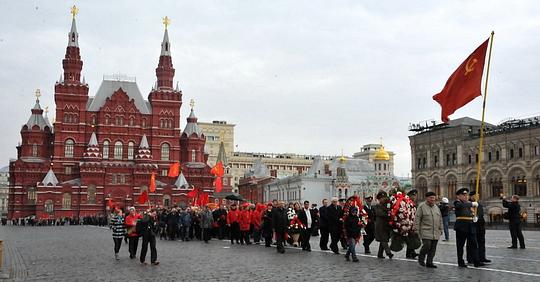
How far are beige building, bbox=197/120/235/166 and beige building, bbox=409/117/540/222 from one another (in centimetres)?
10290

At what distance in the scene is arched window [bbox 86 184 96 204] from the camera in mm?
82312

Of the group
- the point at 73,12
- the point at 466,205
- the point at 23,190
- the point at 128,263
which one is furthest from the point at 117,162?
the point at 466,205

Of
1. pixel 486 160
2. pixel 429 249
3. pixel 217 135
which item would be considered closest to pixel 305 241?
pixel 429 249

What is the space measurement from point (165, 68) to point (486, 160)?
4969 centimetres

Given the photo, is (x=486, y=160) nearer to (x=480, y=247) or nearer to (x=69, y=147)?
(x=480, y=247)

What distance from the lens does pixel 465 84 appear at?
55.0 feet

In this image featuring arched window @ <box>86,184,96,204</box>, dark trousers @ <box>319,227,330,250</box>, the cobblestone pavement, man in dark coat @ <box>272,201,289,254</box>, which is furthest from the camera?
arched window @ <box>86,184,96,204</box>

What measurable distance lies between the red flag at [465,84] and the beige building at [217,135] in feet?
505

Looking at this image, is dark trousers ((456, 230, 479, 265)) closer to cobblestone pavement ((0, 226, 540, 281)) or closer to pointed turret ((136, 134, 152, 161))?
cobblestone pavement ((0, 226, 540, 281))

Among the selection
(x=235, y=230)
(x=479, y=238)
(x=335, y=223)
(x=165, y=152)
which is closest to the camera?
(x=479, y=238)

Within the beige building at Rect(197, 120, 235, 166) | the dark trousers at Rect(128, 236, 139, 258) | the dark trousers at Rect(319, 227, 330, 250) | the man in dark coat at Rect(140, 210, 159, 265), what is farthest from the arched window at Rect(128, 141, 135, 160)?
the beige building at Rect(197, 120, 235, 166)

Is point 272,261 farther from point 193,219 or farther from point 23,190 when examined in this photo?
point 23,190

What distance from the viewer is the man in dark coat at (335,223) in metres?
19.2

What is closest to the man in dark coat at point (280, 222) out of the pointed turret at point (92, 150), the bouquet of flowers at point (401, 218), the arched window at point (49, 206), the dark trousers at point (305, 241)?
the dark trousers at point (305, 241)
